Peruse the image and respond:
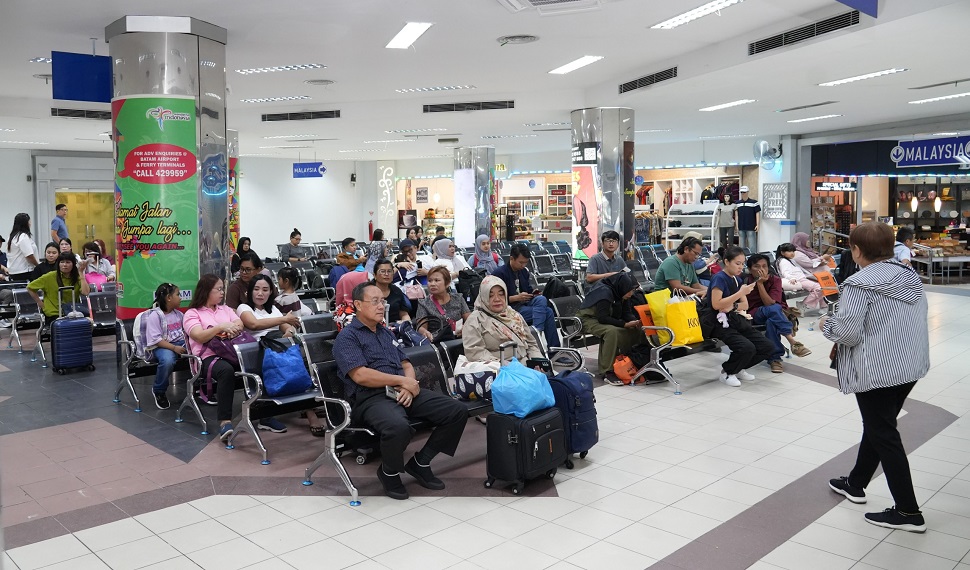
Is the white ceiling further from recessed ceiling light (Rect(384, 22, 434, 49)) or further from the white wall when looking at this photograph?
the white wall

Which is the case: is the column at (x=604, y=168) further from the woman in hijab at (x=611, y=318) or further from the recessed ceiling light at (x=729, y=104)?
the woman in hijab at (x=611, y=318)

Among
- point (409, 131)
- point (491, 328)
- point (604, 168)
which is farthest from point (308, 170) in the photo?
point (491, 328)

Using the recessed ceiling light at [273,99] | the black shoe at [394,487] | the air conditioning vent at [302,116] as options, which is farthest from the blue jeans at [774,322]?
the air conditioning vent at [302,116]

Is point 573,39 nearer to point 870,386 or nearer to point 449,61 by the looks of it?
point 449,61

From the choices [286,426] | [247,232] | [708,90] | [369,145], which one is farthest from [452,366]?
[247,232]

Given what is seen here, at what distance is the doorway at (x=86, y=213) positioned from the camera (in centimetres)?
2398

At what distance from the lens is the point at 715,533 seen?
4.25 metres

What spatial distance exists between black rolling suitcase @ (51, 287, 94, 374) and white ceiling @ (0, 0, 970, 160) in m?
3.12

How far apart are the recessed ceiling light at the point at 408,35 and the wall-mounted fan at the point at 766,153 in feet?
47.3

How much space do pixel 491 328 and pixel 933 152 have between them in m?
13.9

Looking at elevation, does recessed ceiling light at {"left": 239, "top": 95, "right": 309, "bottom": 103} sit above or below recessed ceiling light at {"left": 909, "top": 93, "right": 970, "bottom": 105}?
above

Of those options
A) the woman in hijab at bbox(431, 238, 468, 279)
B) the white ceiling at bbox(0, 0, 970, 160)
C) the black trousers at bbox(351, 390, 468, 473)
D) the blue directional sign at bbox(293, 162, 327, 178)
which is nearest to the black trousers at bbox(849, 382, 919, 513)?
the black trousers at bbox(351, 390, 468, 473)

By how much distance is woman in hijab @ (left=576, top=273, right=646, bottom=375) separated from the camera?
7953 millimetres

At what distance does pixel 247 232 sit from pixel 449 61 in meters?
20.4
